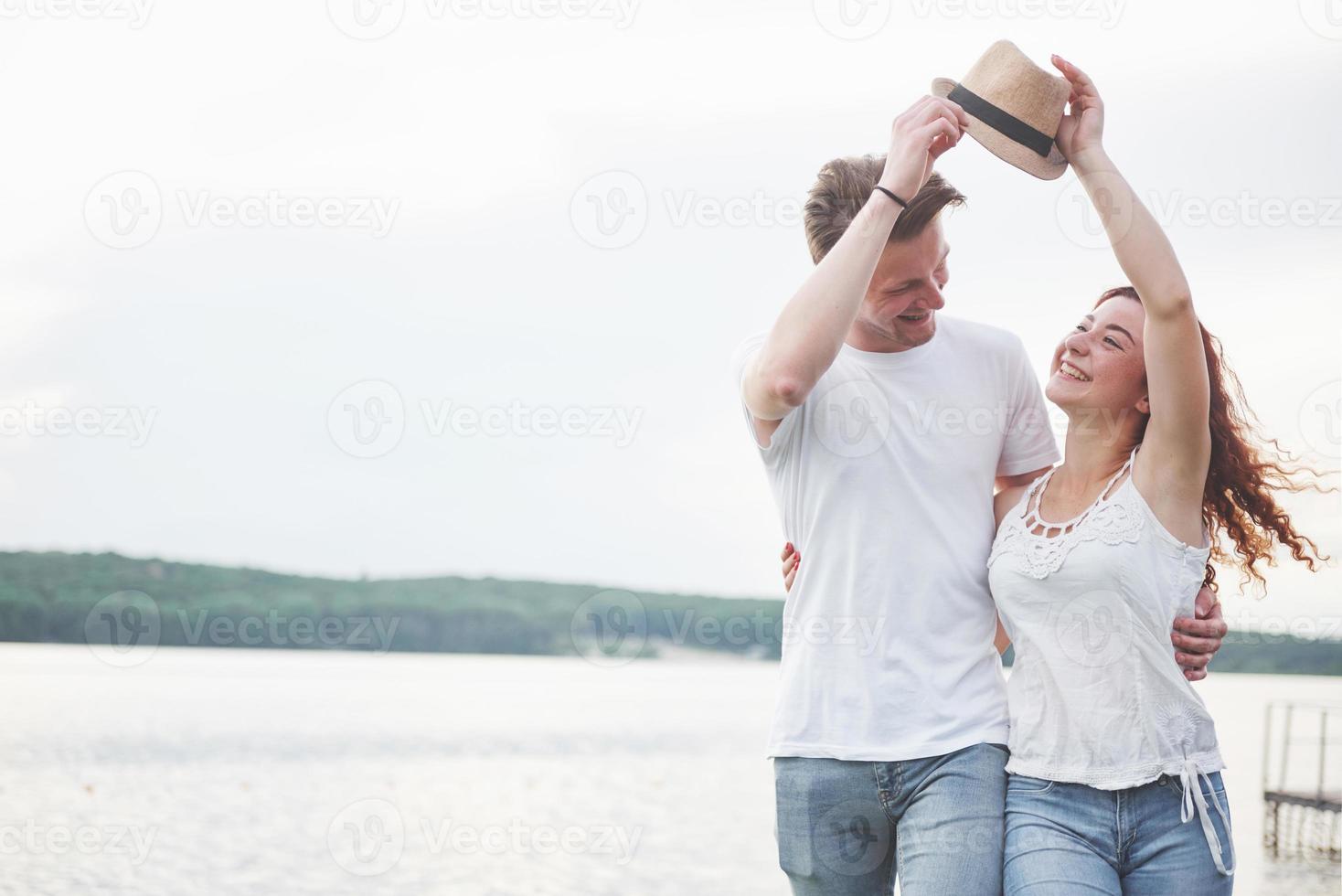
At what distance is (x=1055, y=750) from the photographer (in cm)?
224

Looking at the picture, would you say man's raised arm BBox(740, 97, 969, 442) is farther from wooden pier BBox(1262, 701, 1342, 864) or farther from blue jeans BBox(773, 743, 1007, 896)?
wooden pier BBox(1262, 701, 1342, 864)

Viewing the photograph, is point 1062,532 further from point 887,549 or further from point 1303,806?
point 1303,806

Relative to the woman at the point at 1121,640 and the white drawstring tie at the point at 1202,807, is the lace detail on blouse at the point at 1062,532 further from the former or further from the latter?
the white drawstring tie at the point at 1202,807

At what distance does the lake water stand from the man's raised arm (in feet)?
32.9

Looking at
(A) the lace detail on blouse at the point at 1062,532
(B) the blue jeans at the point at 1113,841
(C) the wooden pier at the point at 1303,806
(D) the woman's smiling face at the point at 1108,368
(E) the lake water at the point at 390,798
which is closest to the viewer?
(B) the blue jeans at the point at 1113,841

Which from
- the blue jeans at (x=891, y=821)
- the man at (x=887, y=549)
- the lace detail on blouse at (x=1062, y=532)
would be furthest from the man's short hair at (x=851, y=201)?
the blue jeans at (x=891, y=821)

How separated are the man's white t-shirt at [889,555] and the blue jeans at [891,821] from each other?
0.12 feet

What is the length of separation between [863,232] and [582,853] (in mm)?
12972

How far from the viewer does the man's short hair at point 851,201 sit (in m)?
2.36

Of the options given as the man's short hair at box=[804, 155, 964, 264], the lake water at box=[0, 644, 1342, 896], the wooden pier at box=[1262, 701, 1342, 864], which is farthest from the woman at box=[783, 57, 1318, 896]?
the lake water at box=[0, 644, 1342, 896]

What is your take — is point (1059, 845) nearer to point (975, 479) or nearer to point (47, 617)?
point (975, 479)

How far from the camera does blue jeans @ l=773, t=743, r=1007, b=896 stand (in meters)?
2.18

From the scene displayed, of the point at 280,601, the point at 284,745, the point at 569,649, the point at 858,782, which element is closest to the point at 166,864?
the point at 284,745

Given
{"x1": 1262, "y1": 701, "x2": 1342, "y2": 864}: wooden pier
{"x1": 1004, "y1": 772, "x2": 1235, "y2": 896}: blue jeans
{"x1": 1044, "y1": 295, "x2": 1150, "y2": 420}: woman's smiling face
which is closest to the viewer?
{"x1": 1004, "y1": 772, "x2": 1235, "y2": 896}: blue jeans
